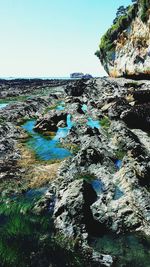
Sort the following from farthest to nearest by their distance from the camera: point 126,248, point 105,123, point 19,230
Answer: point 105,123, point 19,230, point 126,248

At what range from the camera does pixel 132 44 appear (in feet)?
297

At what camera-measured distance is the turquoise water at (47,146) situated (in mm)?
34625

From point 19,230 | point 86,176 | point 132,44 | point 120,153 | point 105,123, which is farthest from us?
point 132,44

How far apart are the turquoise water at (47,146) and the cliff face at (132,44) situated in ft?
131

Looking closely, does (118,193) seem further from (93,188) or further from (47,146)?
(47,146)

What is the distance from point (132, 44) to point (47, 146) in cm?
6180

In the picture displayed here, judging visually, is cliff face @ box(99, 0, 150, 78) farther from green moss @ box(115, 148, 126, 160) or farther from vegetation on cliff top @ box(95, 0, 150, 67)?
green moss @ box(115, 148, 126, 160)

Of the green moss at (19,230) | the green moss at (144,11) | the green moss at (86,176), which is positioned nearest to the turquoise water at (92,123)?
the green moss at (86,176)

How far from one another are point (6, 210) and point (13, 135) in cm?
2327

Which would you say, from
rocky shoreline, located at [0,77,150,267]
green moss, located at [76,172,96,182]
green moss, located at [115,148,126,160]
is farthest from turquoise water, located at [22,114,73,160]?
green moss, located at [76,172,96,182]

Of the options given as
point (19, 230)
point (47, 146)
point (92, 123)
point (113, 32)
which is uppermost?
point (113, 32)

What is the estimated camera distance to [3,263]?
50.6 ft

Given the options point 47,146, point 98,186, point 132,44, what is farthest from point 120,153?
point 132,44

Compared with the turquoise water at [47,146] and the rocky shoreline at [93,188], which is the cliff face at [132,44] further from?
the turquoise water at [47,146]
